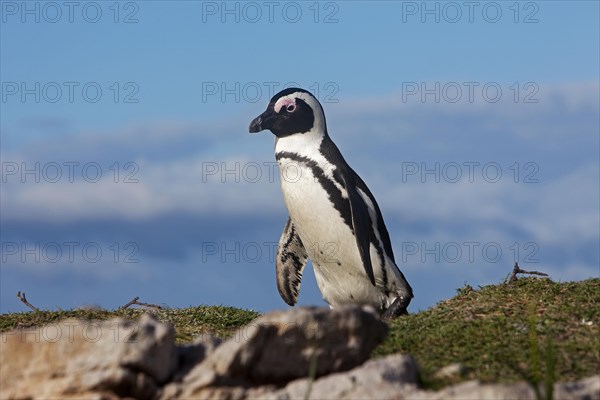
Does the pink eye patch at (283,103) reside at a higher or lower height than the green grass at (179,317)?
higher

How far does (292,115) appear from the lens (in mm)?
10125

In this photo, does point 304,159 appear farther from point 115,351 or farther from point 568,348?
point 115,351

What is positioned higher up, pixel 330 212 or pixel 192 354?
pixel 330 212

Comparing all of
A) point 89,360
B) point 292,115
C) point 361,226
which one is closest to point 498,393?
point 89,360

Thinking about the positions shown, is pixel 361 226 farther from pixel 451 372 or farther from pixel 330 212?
Result: pixel 451 372

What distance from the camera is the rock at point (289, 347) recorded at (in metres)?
5.08

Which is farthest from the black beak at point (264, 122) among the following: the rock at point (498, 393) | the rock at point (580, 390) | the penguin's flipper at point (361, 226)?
the rock at point (498, 393)

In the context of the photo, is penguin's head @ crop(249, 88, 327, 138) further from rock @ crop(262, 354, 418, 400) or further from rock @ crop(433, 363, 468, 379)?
rock @ crop(262, 354, 418, 400)

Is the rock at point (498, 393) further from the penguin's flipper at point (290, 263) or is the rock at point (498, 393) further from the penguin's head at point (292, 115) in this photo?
the penguin's flipper at point (290, 263)

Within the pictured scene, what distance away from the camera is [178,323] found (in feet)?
33.9

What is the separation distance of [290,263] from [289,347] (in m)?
5.92

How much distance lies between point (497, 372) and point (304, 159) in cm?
435

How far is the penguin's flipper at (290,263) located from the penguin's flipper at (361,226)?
4.87 feet

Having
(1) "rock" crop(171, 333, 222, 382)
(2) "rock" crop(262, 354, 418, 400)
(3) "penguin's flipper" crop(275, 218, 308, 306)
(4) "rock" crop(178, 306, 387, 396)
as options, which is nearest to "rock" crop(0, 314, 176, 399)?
(1) "rock" crop(171, 333, 222, 382)
